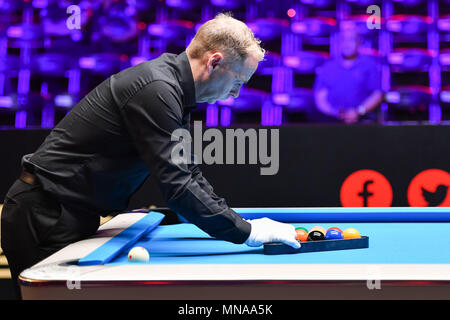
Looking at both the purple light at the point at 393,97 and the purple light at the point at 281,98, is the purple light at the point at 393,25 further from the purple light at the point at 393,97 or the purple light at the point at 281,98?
the purple light at the point at 281,98

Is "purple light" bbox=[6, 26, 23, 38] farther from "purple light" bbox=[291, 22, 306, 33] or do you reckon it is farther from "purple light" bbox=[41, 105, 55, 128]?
"purple light" bbox=[291, 22, 306, 33]

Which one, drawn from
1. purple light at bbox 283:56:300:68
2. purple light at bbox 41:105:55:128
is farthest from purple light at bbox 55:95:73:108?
purple light at bbox 283:56:300:68

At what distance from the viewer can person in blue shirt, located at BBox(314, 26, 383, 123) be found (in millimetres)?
4242

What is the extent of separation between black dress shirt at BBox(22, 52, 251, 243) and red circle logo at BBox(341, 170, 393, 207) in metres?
2.04

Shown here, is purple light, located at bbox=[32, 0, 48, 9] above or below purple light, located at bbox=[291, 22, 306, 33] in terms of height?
above

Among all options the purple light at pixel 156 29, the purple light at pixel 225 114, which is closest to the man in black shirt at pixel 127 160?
the purple light at pixel 225 114

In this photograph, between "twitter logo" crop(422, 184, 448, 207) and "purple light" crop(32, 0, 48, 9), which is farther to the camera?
"purple light" crop(32, 0, 48, 9)


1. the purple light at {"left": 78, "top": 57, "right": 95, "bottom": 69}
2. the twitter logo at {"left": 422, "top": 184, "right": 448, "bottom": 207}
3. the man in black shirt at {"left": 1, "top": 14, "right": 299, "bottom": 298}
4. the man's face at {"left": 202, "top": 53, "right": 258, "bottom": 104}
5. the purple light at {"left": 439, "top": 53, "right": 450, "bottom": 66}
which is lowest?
the twitter logo at {"left": 422, "top": 184, "right": 448, "bottom": 207}

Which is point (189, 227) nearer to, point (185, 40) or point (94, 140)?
point (94, 140)

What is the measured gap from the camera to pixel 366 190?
357 cm

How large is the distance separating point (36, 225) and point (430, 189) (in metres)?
2.71

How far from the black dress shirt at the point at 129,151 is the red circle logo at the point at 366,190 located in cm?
204

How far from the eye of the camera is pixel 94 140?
5.41ft

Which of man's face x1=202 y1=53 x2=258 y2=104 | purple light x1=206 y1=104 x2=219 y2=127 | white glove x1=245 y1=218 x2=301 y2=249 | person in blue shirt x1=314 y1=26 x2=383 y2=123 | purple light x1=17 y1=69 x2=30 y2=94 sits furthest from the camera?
purple light x1=17 y1=69 x2=30 y2=94
